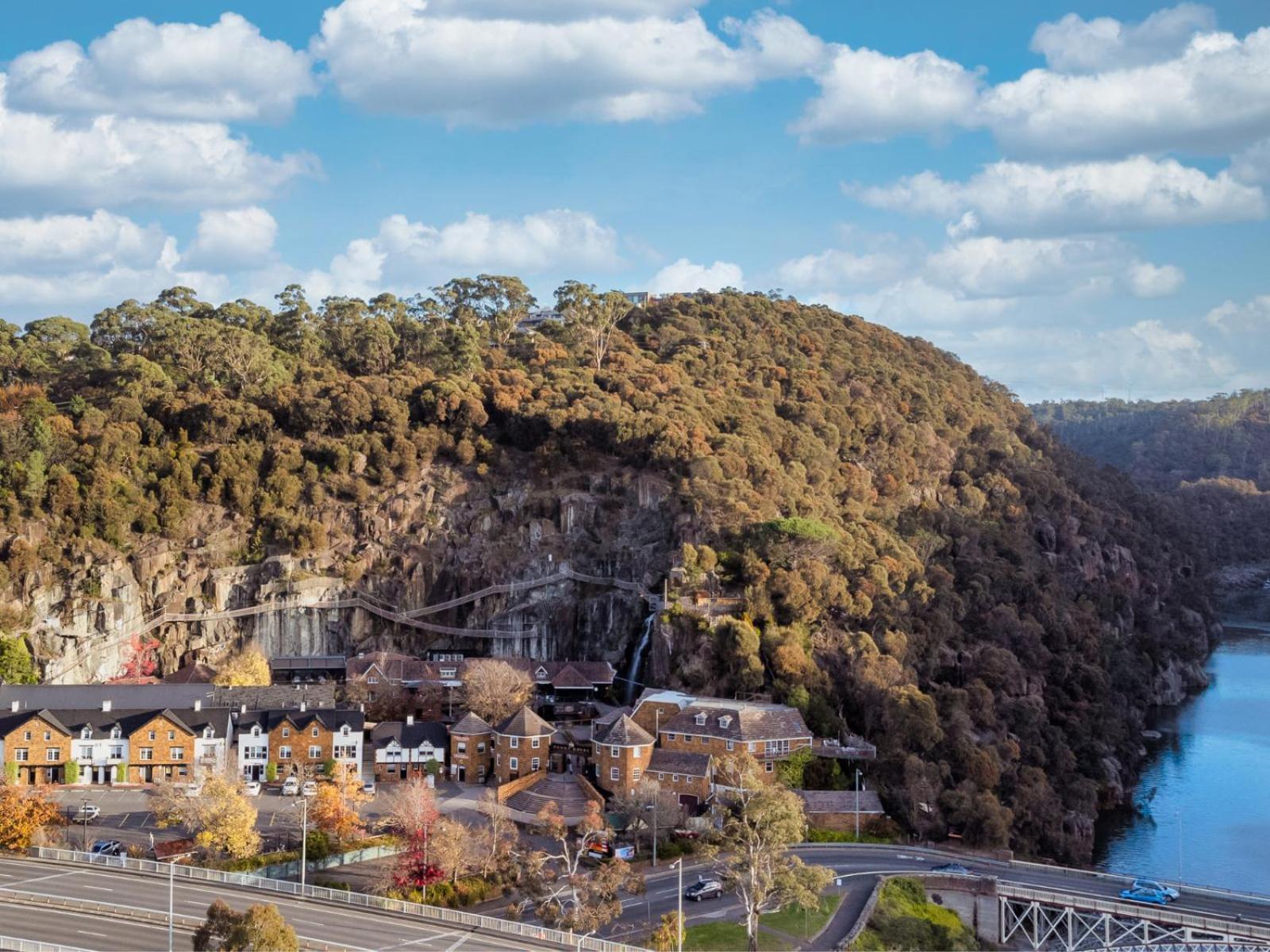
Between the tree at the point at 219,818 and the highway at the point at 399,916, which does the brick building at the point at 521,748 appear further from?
the tree at the point at 219,818

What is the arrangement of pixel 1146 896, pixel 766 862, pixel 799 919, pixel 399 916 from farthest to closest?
pixel 1146 896 → pixel 799 919 → pixel 766 862 → pixel 399 916

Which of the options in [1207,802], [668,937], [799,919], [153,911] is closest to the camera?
[153,911]

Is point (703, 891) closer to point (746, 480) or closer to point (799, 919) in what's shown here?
point (799, 919)

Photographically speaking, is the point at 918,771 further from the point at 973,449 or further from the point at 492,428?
the point at 973,449

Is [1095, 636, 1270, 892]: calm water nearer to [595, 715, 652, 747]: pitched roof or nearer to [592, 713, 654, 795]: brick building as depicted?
[592, 713, 654, 795]: brick building

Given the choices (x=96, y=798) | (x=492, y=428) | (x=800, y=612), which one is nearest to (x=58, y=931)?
(x=96, y=798)

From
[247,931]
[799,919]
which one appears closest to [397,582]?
[799,919]
